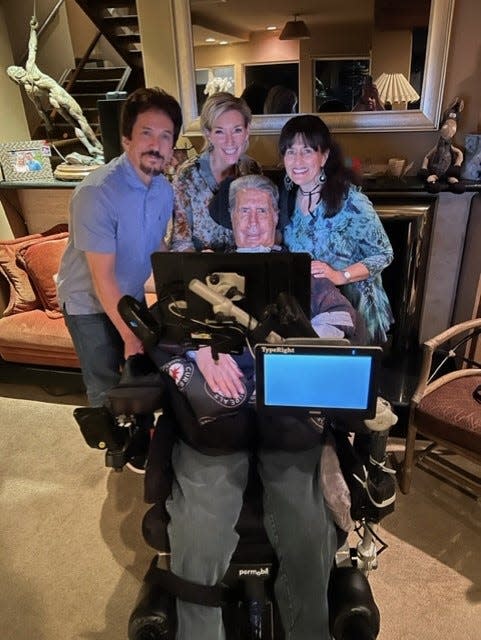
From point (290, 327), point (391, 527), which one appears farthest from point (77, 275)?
point (391, 527)

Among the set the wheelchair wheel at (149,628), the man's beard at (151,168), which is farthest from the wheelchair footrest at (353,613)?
the man's beard at (151,168)

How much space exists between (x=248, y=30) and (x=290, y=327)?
1.80 meters

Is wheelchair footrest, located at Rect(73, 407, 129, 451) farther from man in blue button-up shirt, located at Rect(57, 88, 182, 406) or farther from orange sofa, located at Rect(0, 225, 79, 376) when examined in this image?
orange sofa, located at Rect(0, 225, 79, 376)

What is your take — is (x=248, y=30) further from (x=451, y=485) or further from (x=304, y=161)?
(x=451, y=485)

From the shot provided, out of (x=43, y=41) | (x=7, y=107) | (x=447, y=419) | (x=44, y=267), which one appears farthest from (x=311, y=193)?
(x=43, y=41)

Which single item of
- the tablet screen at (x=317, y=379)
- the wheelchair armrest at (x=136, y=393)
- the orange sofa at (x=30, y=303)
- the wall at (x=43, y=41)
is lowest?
the orange sofa at (x=30, y=303)

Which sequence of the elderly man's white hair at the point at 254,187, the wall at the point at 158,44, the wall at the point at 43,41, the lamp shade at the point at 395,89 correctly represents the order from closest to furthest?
the elderly man's white hair at the point at 254,187 < the lamp shade at the point at 395,89 < the wall at the point at 158,44 < the wall at the point at 43,41

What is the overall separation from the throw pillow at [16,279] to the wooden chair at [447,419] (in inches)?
76.9

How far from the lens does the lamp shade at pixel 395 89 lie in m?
2.12

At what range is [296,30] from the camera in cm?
213

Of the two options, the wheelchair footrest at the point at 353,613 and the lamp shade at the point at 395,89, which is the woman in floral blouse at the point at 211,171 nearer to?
the lamp shade at the point at 395,89

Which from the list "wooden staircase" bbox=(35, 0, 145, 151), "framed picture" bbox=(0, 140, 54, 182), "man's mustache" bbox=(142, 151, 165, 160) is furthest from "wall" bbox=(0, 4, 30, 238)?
"man's mustache" bbox=(142, 151, 165, 160)

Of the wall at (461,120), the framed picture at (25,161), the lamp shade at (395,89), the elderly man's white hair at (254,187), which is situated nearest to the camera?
the elderly man's white hair at (254,187)

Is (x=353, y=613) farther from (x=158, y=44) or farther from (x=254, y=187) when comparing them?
(x=158, y=44)
